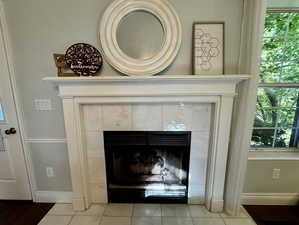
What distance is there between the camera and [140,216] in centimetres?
168

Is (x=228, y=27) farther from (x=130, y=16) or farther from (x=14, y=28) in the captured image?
(x=14, y=28)

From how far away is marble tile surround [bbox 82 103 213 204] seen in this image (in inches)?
64.2

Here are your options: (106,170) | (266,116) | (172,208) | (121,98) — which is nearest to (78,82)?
(121,98)

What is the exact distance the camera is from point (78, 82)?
1.46 metres

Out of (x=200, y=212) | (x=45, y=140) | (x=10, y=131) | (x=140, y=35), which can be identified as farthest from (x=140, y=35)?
(x=200, y=212)

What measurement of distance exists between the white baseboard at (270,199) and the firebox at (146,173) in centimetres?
75

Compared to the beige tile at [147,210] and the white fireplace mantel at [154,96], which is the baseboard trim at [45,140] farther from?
the beige tile at [147,210]

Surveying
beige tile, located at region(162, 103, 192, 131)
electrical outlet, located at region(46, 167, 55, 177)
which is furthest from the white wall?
electrical outlet, located at region(46, 167, 55, 177)

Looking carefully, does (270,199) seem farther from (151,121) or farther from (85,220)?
(85,220)

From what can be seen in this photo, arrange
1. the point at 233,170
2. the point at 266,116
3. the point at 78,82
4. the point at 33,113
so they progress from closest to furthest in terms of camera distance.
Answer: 1. the point at 78,82
2. the point at 233,170
3. the point at 33,113
4. the point at 266,116

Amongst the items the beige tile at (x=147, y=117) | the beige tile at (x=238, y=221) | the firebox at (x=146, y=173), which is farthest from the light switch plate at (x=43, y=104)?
the beige tile at (x=238, y=221)

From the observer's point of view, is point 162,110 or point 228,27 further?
point 162,110

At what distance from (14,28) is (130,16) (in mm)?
1125

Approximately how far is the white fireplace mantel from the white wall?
0.20 meters
